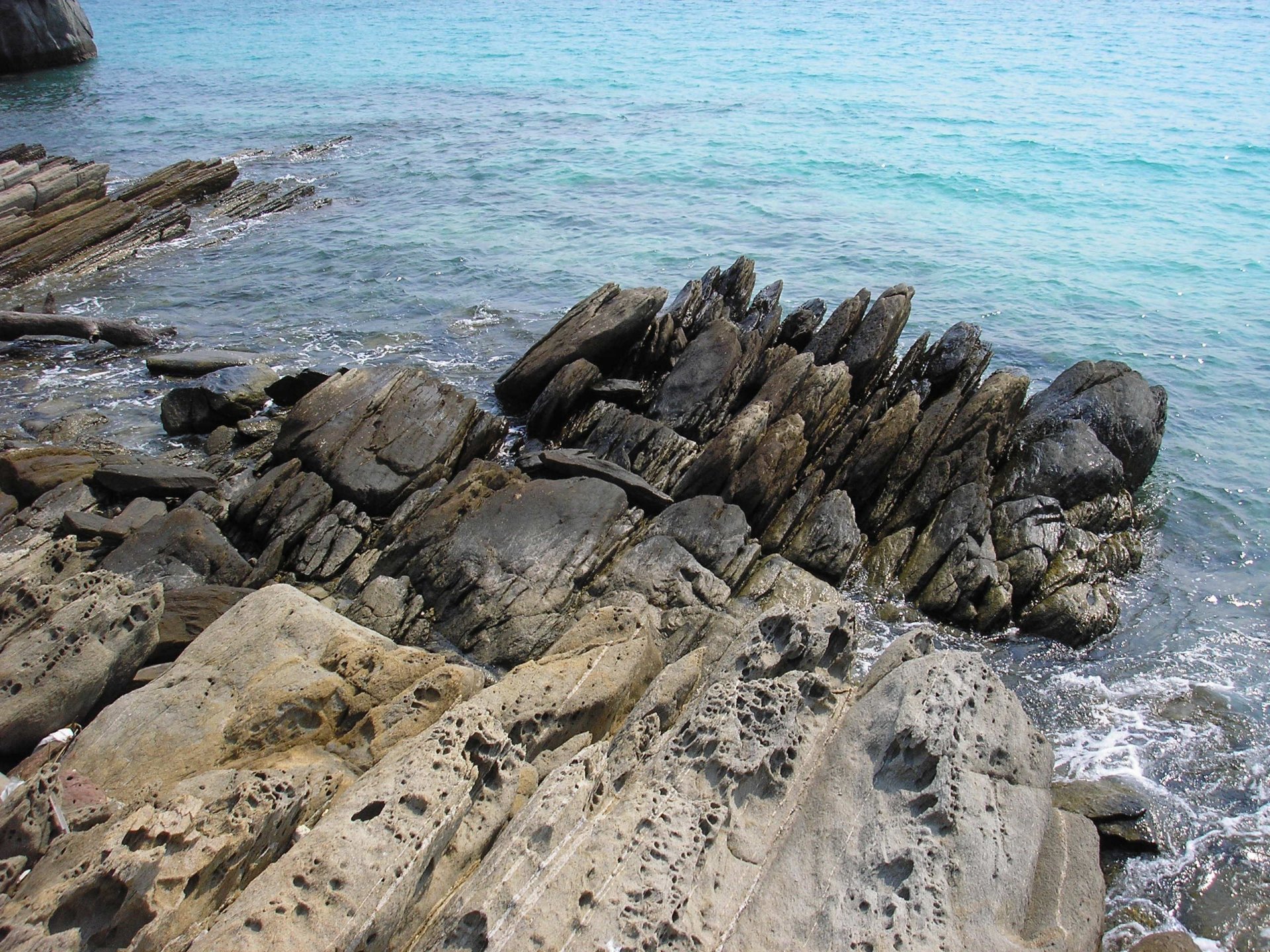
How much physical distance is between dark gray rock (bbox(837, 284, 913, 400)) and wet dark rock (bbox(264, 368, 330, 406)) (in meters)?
8.62

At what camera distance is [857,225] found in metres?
26.6

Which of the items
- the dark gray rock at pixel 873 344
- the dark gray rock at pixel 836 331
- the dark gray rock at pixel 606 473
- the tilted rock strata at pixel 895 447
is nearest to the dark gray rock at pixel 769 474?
the tilted rock strata at pixel 895 447

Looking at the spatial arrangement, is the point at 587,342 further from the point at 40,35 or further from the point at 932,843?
the point at 40,35

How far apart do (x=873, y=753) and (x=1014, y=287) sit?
60.4 feet

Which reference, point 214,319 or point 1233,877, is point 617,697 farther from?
point 214,319

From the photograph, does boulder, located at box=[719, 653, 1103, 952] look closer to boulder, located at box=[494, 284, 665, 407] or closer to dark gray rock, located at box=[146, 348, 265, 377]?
boulder, located at box=[494, 284, 665, 407]

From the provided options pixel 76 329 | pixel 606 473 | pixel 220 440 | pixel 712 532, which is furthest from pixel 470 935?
pixel 76 329

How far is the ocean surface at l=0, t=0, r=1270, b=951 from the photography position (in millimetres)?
10398

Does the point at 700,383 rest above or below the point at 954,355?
below

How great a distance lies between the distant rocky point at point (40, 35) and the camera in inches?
1764

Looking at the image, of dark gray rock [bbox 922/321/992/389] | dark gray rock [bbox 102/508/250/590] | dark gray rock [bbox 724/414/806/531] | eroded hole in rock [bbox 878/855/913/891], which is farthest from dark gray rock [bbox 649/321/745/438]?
eroded hole in rock [bbox 878/855/913/891]

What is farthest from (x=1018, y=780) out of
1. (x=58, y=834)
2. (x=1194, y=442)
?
(x=1194, y=442)

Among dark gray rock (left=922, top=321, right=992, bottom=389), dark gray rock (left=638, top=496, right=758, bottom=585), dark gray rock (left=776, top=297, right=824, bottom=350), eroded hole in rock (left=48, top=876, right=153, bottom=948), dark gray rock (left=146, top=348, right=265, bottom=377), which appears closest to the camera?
eroded hole in rock (left=48, top=876, right=153, bottom=948)

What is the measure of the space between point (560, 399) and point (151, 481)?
588 cm
